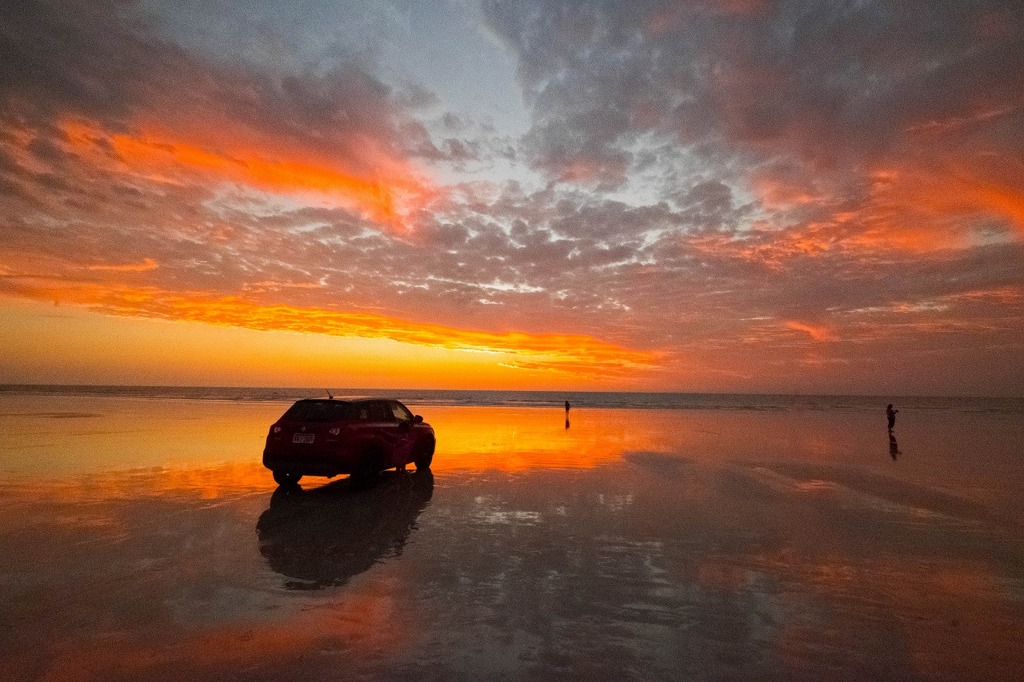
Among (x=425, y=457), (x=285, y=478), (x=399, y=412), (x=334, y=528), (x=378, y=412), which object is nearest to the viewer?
(x=334, y=528)

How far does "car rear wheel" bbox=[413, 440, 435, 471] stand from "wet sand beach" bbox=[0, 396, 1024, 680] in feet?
2.64

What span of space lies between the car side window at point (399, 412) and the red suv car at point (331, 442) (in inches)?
26.8

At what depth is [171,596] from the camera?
5676 mm

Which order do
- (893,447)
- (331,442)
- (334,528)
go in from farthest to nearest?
(893,447)
(331,442)
(334,528)

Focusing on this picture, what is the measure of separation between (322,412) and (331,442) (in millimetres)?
766

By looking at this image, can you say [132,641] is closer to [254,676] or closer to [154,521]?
[254,676]

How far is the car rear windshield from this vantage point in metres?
11.8

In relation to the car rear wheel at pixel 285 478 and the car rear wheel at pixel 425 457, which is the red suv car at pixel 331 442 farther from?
the car rear wheel at pixel 425 457

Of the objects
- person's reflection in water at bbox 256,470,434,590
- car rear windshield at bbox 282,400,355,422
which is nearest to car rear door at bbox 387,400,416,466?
person's reflection in water at bbox 256,470,434,590

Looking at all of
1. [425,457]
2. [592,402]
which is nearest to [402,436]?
[425,457]

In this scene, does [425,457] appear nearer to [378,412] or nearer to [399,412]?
[399,412]

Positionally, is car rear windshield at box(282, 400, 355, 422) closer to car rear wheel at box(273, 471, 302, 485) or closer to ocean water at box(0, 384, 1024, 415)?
car rear wheel at box(273, 471, 302, 485)

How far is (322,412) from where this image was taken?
39.2 feet

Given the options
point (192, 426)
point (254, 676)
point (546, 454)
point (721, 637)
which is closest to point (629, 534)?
point (721, 637)
